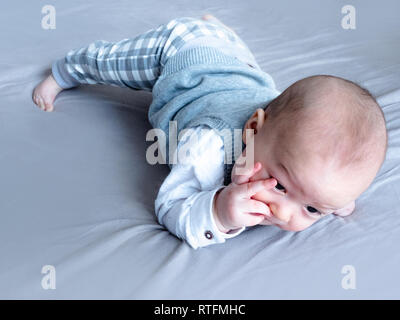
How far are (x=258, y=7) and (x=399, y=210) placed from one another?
45.6 inches

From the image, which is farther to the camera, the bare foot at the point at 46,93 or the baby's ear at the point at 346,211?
the bare foot at the point at 46,93

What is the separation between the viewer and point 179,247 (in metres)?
0.84

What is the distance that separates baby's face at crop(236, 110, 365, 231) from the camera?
739mm

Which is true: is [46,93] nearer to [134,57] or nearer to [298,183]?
[134,57]

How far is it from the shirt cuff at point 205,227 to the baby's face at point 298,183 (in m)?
0.08

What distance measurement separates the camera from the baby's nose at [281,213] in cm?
79

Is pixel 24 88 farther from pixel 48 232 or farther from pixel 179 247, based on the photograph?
pixel 179 247

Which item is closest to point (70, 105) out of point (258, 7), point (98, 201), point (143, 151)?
point (143, 151)

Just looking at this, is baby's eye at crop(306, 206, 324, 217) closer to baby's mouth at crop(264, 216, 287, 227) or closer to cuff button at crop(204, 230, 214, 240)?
baby's mouth at crop(264, 216, 287, 227)

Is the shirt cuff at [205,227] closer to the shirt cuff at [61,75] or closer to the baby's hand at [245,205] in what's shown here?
the baby's hand at [245,205]

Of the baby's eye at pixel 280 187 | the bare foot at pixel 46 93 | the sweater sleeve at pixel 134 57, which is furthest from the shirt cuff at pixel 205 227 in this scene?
the bare foot at pixel 46 93

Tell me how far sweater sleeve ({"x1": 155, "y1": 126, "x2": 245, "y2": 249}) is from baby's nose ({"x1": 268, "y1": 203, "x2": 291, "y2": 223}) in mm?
84

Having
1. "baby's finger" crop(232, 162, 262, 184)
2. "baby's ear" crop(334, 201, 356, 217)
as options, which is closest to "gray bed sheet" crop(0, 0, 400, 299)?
"baby's ear" crop(334, 201, 356, 217)

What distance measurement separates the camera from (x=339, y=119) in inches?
29.2
